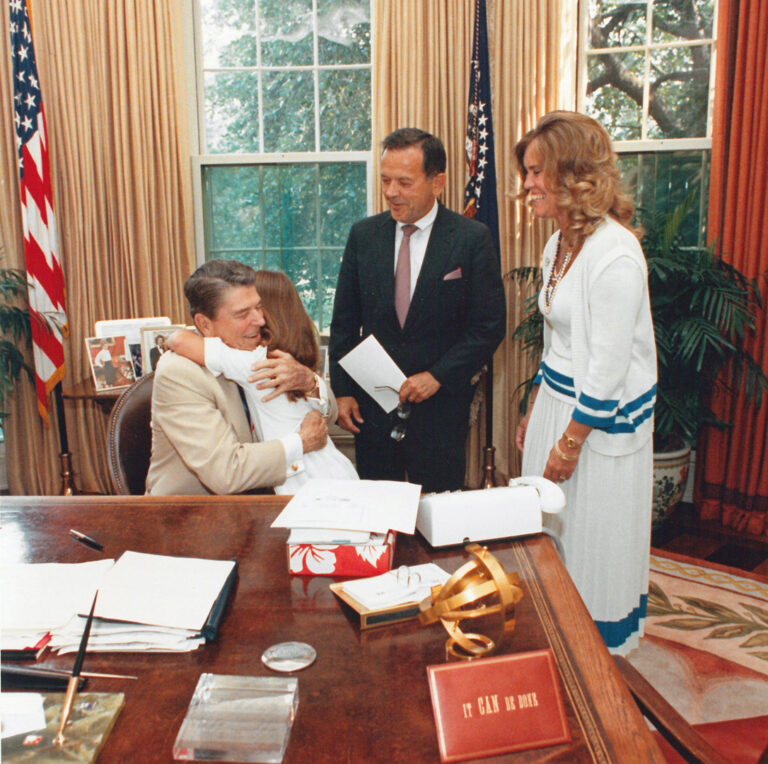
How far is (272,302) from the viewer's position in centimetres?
185

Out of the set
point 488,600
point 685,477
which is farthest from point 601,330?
point 685,477

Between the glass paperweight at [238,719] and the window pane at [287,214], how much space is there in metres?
3.16

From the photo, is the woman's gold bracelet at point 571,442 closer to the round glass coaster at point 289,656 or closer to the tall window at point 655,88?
the round glass coaster at point 289,656

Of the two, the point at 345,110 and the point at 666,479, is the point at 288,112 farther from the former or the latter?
the point at 666,479

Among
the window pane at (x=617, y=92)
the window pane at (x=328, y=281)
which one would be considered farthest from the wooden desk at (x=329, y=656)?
the window pane at (x=617, y=92)

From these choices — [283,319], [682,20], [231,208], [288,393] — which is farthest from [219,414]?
[682,20]

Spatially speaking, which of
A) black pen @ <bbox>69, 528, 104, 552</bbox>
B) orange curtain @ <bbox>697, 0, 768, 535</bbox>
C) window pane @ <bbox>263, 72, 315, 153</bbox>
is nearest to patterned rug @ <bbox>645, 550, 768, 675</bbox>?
orange curtain @ <bbox>697, 0, 768, 535</bbox>

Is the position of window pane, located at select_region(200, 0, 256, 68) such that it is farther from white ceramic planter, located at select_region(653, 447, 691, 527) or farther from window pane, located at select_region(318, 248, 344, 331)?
white ceramic planter, located at select_region(653, 447, 691, 527)

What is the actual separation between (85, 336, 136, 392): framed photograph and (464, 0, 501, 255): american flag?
1661 millimetres

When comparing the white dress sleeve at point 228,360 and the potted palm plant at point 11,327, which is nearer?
the white dress sleeve at point 228,360

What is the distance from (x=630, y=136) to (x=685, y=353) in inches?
51.1

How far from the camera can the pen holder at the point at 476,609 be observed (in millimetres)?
929

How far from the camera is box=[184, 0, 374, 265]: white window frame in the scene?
3691 millimetres

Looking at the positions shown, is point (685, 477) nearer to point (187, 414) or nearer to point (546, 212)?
point (546, 212)
